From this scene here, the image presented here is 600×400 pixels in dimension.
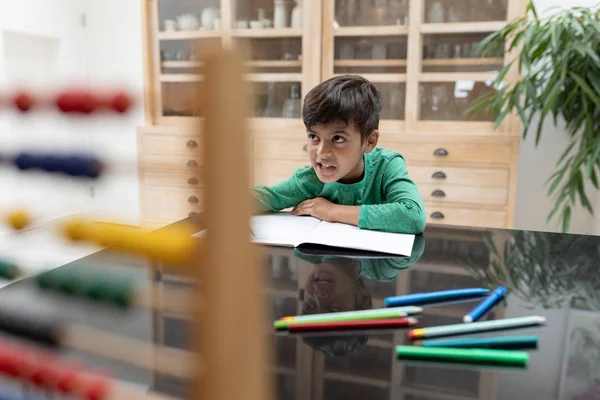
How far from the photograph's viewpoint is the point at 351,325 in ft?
1.91

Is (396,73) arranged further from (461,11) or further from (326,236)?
(326,236)

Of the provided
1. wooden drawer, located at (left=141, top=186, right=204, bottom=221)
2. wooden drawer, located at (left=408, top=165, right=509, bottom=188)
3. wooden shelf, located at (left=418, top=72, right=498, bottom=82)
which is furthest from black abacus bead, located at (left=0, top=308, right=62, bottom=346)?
wooden shelf, located at (left=418, top=72, right=498, bottom=82)

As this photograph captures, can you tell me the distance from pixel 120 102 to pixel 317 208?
0.85 metres

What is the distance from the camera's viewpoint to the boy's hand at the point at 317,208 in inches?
46.1

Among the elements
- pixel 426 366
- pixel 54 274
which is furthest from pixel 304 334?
pixel 54 274

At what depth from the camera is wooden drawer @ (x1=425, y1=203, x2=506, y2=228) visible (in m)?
2.56

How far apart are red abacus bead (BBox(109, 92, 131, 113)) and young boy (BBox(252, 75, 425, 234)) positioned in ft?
2.43

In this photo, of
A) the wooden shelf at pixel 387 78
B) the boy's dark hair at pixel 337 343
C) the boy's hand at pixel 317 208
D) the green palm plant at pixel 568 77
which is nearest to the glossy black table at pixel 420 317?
the boy's dark hair at pixel 337 343

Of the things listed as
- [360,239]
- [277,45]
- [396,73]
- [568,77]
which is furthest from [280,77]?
[360,239]

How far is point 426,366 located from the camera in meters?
0.50

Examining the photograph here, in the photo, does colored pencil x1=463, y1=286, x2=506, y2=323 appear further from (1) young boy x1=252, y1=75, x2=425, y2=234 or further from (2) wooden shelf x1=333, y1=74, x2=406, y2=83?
(2) wooden shelf x1=333, y1=74, x2=406, y2=83

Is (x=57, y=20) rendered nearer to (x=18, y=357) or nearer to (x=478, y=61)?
(x=478, y=61)

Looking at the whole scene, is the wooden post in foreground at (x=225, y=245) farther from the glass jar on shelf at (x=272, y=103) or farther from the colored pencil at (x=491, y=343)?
the glass jar on shelf at (x=272, y=103)

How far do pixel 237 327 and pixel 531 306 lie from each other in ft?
1.77
